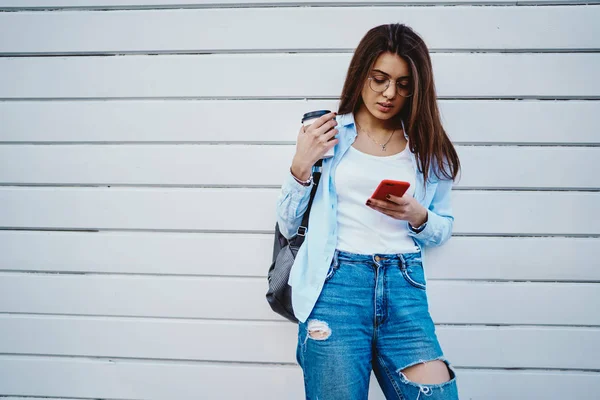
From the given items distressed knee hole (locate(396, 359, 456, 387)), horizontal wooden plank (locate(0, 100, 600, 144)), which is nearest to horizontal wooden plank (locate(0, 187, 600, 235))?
horizontal wooden plank (locate(0, 100, 600, 144))

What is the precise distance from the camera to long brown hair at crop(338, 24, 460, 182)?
1.48 meters

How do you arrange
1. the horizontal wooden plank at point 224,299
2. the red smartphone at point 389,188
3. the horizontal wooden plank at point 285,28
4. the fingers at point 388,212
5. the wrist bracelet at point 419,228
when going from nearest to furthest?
the red smartphone at point 389,188 → the fingers at point 388,212 → the wrist bracelet at point 419,228 → the horizontal wooden plank at point 285,28 → the horizontal wooden plank at point 224,299

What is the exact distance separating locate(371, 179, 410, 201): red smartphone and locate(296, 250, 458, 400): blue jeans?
0.25 meters

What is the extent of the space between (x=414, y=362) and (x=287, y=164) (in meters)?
1.16

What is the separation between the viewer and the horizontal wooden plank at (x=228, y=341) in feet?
7.01

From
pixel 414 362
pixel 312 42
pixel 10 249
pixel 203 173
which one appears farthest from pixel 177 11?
pixel 414 362

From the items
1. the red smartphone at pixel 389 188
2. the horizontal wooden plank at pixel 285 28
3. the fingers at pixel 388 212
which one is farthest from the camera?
the horizontal wooden plank at pixel 285 28

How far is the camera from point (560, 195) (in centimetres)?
206

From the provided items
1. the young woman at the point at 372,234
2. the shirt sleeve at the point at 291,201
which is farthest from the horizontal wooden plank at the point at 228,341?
the shirt sleeve at the point at 291,201

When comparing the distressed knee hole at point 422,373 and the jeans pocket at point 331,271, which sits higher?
the jeans pocket at point 331,271

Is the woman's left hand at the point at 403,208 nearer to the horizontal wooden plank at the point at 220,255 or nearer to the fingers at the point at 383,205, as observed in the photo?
the fingers at the point at 383,205

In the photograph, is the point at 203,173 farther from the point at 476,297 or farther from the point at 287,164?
the point at 476,297

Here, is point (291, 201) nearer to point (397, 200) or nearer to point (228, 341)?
point (397, 200)

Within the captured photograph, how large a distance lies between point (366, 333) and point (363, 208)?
1.57 feet
